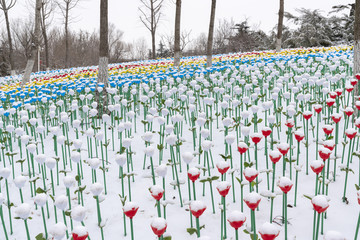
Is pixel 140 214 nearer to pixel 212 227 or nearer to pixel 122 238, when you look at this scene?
pixel 122 238

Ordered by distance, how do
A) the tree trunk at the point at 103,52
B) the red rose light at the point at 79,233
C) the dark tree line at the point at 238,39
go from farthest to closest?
the dark tree line at the point at 238,39
the tree trunk at the point at 103,52
the red rose light at the point at 79,233

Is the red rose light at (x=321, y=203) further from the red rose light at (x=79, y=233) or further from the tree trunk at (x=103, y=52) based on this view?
the tree trunk at (x=103, y=52)

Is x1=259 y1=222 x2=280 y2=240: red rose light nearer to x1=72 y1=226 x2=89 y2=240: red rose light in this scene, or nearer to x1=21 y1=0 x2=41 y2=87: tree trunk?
x1=72 y1=226 x2=89 y2=240: red rose light

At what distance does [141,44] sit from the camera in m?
71.6

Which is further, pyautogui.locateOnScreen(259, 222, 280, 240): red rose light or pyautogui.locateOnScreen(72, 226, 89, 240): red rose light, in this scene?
pyautogui.locateOnScreen(72, 226, 89, 240): red rose light

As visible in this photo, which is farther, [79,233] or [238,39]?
[238,39]

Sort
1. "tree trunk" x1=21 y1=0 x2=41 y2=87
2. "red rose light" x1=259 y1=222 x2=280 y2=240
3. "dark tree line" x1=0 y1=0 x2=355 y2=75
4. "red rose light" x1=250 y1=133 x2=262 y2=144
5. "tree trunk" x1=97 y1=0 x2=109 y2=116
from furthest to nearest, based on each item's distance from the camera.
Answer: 1. "dark tree line" x1=0 y1=0 x2=355 y2=75
2. "tree trunk" x1=21 y1=0 x2=41 y2=87
3. "tree trunk" x1=97 y1=0 x2=109 y2=116
4. "red rose light" x1=250 y1=133 x2=262 y2=144
5. "red rose light" x1=259 y1=222 x2=280 y2=240

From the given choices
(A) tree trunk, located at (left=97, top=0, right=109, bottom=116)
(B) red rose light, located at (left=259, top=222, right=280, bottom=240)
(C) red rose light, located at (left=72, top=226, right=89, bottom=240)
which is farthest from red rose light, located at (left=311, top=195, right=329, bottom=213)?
(A) tree trunk, located at (left=97, top=0, right=109, bottom=116)

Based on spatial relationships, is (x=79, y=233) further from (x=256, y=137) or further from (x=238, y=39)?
(x=238, y=39)

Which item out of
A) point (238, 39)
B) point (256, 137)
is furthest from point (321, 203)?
point (238, 39)

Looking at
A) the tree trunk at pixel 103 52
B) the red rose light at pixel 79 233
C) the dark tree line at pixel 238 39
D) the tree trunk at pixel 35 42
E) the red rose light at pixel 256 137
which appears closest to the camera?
the red rose light at pixel 79 233

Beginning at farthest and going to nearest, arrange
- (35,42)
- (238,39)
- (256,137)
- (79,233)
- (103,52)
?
(238,39) < (35,42) < (103,52) < (256,137) < (79,233)

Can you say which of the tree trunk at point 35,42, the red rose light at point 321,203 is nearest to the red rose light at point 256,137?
the red rose light at point 321,203

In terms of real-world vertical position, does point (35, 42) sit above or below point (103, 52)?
above
